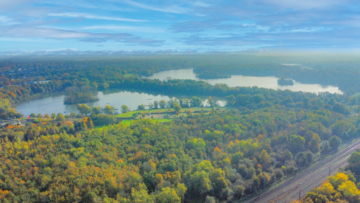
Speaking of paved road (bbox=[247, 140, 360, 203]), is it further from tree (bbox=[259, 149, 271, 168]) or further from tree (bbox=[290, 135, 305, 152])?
tree (bbox=[290, 135, 305, 152])

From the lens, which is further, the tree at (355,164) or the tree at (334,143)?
the tree at (334,143)

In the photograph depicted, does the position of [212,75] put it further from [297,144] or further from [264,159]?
[264,159]

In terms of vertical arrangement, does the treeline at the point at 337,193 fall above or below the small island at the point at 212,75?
below

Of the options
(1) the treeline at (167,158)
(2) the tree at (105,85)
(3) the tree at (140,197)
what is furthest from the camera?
(2) the tree at (105,85)

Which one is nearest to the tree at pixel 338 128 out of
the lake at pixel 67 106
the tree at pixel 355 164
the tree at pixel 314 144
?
the tree at pixel 314 144

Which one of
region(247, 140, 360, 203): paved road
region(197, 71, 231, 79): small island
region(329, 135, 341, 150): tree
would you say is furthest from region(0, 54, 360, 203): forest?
region(197, 71, 231, 79): small island

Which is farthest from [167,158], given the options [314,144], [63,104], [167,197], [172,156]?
[63,104]

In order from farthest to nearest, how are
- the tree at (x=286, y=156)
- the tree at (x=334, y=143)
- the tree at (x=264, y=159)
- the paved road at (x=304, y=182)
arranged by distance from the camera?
the tree at (x=334, y=143), the tree at (x=286, y=156), the tree at (x=264, y=159), the paved road at (x=304, y=182)

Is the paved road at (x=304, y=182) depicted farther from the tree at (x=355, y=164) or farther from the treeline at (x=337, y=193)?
the treeline at (x=337, y=193)
